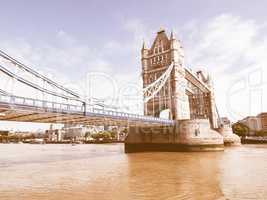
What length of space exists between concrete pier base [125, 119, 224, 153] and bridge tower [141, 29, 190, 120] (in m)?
5.83

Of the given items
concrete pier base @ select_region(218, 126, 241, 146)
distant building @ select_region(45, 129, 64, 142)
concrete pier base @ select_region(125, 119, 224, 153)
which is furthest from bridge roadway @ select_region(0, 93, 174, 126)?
distant building @ select_region(45, 129, 64, 142)

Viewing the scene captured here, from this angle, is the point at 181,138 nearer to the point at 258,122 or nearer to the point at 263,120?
the point at 263,120

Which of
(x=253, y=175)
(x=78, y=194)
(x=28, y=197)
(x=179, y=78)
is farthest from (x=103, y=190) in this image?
(x=179, y=78)

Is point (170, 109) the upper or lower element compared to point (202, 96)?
lower

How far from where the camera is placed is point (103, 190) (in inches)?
415

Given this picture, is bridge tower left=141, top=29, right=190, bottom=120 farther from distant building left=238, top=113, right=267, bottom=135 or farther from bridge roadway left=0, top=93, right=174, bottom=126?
distant building left=238, top=113, right=267, bottom=135

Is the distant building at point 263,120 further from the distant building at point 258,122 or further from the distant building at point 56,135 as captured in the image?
the distant building at point 56,135

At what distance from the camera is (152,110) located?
4347cm

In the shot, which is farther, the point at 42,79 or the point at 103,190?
the point at 42,79

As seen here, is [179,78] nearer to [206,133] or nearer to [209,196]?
[206,133]

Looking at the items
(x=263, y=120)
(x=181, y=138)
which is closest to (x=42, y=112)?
(x=181, y=138)

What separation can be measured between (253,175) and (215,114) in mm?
53482

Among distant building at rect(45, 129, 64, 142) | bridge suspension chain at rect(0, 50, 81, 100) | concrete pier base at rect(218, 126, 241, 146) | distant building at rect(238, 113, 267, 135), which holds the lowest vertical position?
distant building at rect(45, 129, 64, 142)

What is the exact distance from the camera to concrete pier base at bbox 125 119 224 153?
32344mm
